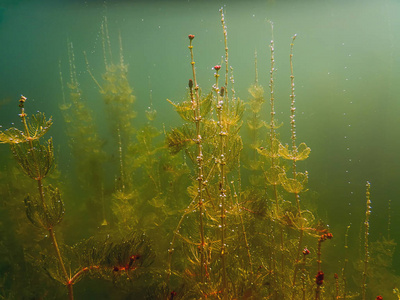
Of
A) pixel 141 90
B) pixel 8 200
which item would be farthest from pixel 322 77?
pixel 8 200

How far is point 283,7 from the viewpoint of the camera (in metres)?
5.85

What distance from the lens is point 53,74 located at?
7848 mm

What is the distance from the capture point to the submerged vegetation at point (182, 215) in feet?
7.48

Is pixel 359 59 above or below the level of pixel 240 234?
above

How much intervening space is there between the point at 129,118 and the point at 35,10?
13.2 feet

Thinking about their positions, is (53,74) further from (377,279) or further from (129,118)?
(377,279)

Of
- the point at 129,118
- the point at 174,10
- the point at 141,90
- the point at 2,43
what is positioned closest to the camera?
the point at 129,118

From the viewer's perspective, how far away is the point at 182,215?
367 cm

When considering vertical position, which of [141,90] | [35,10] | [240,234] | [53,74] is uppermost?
[35,10]

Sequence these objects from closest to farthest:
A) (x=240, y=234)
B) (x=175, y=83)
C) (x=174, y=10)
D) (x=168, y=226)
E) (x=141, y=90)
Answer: (x=240, y=234)
(x=168, y=226)
(x=174, y=10)
(x=141, y=90)
(x=175, y=83)

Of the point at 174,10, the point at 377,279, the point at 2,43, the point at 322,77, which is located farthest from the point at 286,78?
the point at 2,43

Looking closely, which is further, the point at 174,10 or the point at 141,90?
the point at 141,90

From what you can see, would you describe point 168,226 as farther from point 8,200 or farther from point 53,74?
point 53,74

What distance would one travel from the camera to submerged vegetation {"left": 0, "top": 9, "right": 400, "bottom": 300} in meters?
2.28
